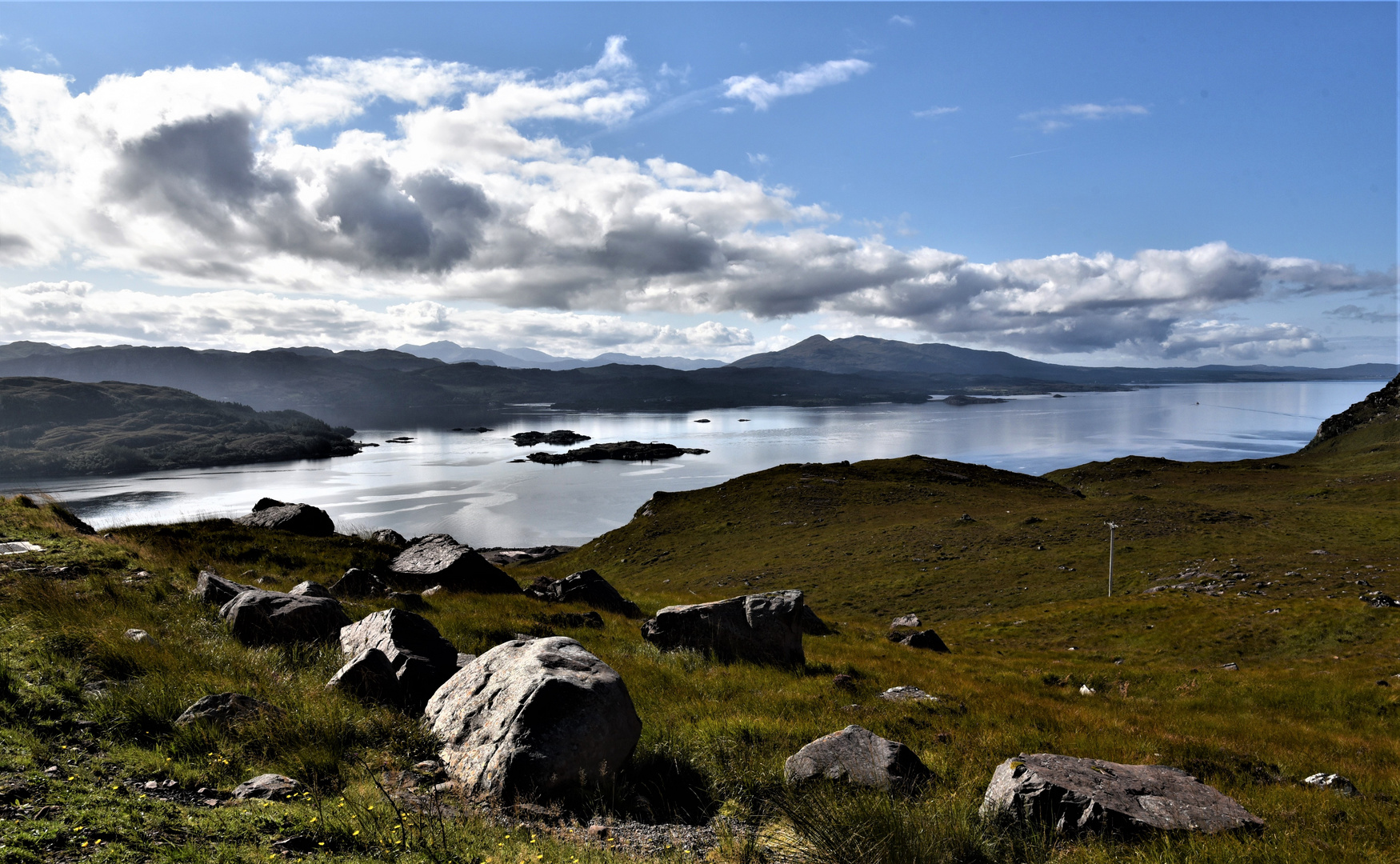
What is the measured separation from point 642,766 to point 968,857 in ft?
11.6

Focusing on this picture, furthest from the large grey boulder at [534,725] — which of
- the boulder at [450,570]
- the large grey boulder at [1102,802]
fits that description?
the boulder at [450,570]

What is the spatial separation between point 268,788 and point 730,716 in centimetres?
557

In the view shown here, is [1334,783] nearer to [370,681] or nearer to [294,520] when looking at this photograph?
[370,681]

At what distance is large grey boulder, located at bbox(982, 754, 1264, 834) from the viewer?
602 centimetres

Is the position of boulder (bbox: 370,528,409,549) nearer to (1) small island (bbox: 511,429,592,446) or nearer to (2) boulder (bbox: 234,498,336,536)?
(2) boulder (bbox: 234,498,336,536)

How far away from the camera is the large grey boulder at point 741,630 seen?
13.5 m

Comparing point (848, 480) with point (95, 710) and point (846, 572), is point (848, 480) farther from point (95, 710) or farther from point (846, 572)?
point (95, 710)

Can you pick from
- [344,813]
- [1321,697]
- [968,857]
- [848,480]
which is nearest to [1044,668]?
[1321,697]

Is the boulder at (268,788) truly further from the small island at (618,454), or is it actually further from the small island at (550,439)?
the small island at (550,439)

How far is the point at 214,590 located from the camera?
12.0m

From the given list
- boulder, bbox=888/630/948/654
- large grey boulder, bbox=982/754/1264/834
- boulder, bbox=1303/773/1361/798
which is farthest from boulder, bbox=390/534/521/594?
boulder, bbox=1303/773/1361/798

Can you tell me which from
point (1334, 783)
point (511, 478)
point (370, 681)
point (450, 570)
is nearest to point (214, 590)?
point (370, 681)

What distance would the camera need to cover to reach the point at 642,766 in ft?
24.1

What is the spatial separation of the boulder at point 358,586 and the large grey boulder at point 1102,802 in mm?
14837
